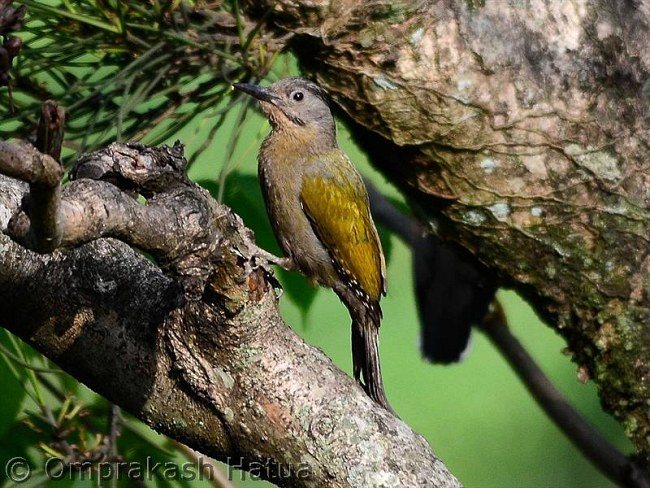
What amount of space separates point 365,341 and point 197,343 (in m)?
0.87

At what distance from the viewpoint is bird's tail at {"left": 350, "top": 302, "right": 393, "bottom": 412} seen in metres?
2.18

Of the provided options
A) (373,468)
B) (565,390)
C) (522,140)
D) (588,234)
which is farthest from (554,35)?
(565,390)

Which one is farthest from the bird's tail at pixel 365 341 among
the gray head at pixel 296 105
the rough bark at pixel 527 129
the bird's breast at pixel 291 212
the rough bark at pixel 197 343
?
the rough bark at pixel 197 343

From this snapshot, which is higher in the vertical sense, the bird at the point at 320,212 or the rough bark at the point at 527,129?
the rough bark at the point at 527,129

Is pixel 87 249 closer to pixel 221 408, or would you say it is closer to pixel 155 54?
pixel 221 408

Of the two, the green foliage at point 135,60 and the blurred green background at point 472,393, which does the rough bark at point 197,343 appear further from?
the blurred green background at point 472,393

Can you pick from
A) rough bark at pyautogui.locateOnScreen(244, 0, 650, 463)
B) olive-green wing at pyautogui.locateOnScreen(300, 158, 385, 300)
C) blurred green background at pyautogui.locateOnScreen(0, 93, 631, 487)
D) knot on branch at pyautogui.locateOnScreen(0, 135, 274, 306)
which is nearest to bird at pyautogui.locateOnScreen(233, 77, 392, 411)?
olive-green wing at pyautogui.locateOnScreen(300, 158, 385, 300)

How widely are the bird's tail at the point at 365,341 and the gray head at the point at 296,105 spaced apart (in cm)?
48

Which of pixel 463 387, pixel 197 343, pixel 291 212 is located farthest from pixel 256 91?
pixel 463 387

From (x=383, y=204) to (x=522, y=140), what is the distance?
71 centimetres

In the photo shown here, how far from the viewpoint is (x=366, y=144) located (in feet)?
7.40

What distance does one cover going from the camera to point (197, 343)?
1473 millimetres

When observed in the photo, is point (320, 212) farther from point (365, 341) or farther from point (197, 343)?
point (197, 343)

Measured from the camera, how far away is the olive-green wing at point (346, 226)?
2.33 metres
